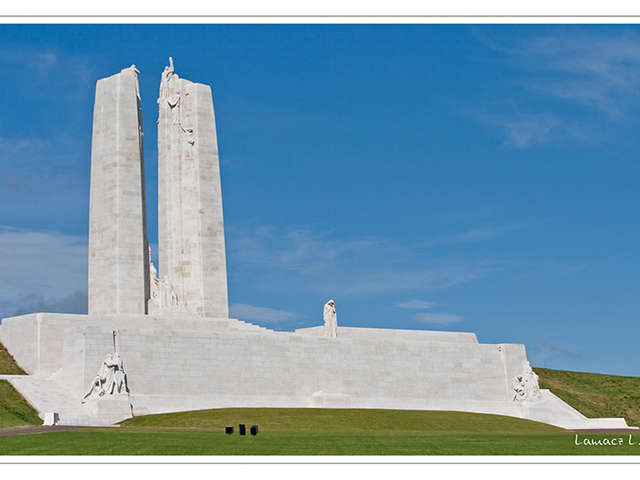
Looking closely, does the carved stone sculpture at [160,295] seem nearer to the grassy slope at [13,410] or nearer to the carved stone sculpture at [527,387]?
the grassy slope at [13,410]

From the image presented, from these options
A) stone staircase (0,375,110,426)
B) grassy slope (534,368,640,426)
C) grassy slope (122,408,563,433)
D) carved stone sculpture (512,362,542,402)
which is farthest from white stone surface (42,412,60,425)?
grassy slope (534,368,640,426)

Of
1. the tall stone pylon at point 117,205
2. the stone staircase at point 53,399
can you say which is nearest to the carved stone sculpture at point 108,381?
the stone staircase at point 53,399

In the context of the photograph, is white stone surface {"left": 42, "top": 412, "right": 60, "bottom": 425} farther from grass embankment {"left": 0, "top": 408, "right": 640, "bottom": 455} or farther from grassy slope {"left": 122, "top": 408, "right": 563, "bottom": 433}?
grassy slope {"left": 122, "top": 408, "right": 563, "bottom": 433}

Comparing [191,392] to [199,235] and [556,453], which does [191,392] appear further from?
[556,453]

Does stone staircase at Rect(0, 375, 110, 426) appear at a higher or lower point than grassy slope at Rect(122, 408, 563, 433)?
higher

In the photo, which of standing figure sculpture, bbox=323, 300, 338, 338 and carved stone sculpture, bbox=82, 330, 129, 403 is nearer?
carved stone sculpture, bbox=82, 330, 129, 403
